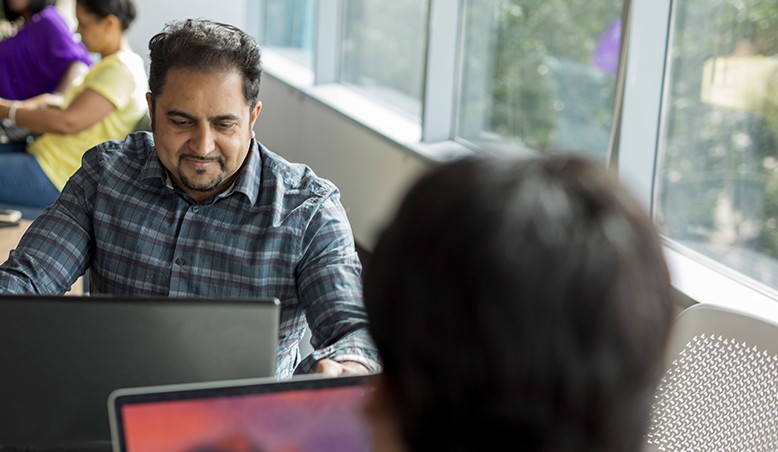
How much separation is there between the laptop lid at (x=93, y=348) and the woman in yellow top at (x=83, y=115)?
2.26m

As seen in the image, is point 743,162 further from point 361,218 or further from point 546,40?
point 361,218

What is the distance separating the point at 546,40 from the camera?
3711 mm

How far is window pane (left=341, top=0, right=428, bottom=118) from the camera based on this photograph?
4.72 meters

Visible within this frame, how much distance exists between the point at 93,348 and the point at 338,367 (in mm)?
423

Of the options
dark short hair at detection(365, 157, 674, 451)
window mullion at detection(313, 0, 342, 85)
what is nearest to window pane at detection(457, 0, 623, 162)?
window mullion at detection(313, 0, 342, 85)

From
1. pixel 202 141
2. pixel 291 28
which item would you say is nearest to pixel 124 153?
pixel 202 141

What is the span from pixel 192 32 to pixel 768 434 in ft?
3.83

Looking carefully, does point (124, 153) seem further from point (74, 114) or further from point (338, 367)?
point (74, 114)

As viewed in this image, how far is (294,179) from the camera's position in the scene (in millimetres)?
1783

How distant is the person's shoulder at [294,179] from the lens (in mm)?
1750

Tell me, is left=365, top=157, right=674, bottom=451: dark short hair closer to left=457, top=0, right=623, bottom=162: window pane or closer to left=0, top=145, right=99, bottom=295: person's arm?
left=0, top=145, right=99, bottom=295: person's arm

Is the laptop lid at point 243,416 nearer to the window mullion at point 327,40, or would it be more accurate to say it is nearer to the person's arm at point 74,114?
the person's arm at point 74,114

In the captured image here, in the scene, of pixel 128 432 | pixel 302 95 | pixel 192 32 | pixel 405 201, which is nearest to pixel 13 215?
pixel 192 32

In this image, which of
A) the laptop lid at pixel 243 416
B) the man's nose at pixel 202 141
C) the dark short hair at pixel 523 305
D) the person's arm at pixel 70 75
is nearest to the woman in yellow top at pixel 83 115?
the person's arm at pixel 70 75
